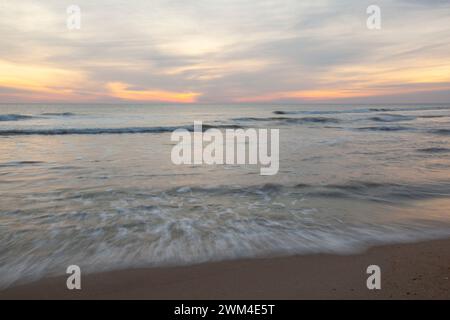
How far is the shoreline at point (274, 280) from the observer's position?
10.9 feet

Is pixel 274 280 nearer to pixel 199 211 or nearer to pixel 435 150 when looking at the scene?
pixel 199 211

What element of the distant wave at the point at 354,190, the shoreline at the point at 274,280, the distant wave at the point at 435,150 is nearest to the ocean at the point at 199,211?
the distant wave at the point at 354,190

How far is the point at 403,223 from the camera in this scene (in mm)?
5312

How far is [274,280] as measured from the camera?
3615 millimetres

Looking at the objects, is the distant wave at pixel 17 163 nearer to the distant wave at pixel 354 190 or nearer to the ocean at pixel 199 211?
the ocean at pixel 199 211

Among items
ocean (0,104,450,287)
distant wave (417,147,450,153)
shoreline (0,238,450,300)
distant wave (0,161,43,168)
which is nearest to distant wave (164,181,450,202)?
ocean (0,104,450,287)

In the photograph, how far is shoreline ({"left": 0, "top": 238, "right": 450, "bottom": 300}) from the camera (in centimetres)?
332

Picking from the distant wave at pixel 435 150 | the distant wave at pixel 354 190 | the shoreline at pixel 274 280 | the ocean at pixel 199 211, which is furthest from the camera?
the distant wave at pixel 435 150

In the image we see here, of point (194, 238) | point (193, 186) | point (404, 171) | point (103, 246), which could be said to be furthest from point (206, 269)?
point (404, 171)

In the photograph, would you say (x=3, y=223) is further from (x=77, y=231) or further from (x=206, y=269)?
(x=206, y=269)

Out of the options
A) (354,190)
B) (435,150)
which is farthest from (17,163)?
(435,150)

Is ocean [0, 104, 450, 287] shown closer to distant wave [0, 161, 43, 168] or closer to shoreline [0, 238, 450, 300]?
distant wave [0, 161, 43, 168]
